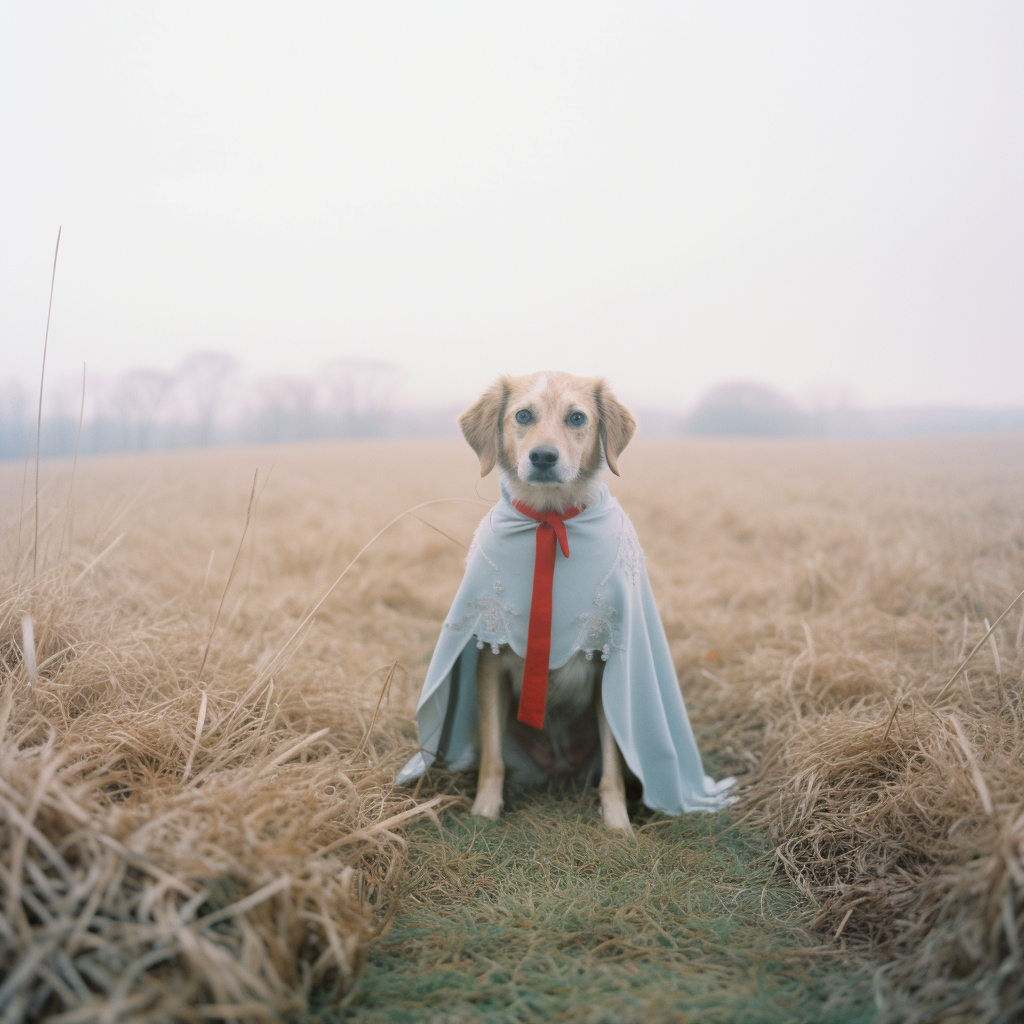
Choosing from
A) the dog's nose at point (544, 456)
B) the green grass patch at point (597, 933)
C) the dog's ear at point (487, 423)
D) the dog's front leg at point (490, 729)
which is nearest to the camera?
the green grass patch at point (597, 933)

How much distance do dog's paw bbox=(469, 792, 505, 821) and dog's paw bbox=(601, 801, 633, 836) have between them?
17.2 inches

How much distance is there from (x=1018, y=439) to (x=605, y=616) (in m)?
4.97

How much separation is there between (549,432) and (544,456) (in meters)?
0.15

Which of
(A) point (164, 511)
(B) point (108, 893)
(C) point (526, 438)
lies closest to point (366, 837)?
(B) point (108, 893)

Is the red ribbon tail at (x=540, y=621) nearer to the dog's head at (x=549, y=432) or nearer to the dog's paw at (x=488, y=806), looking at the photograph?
the dog's head at (x=549, y=432)

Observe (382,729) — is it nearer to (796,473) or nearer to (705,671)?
(705,671)

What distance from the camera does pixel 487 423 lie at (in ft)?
9.61

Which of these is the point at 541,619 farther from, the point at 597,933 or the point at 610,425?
the point at 597,933

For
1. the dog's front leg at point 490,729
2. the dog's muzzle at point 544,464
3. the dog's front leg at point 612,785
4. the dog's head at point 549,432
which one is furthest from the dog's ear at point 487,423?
the dog's front leg at point 612,785

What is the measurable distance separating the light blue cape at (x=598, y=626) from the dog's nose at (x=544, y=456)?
27 cm

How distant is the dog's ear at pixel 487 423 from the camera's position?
9.57 feet

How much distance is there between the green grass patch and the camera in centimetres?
171

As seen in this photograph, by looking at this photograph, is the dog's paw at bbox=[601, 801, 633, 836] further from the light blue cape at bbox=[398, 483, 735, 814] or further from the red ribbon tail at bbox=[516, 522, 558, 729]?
the red ribbon tail at bbox=[516, 522, 558, 729]

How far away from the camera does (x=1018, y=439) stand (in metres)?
5.61
